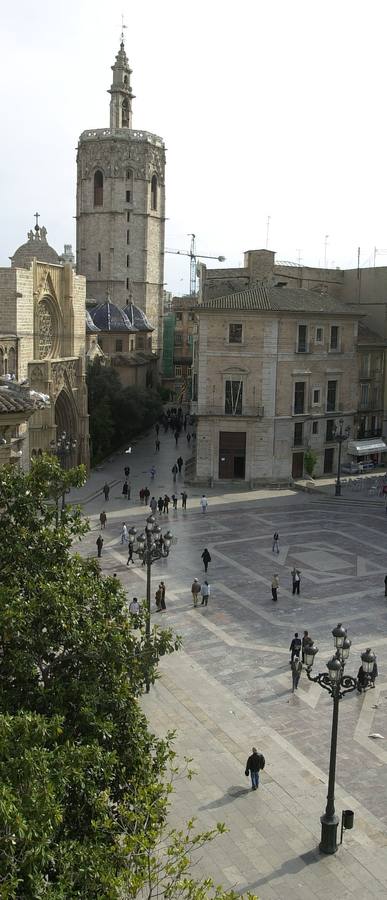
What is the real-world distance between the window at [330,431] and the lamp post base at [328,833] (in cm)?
3419

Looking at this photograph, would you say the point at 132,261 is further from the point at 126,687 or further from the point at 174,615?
the point at 126,687

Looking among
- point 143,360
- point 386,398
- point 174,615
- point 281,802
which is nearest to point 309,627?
point 174,615

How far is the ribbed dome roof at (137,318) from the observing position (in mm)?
71312

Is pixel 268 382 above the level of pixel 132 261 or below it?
below

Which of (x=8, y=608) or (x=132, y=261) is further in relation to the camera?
(x=132, y=261)

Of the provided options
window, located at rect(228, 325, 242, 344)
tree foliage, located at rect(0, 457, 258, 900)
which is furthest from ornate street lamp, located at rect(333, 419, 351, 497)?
tree foliage, located at rect(0, 457, 258, 900)

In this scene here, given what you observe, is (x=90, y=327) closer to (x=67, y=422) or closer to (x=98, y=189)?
(x=67, y=422)

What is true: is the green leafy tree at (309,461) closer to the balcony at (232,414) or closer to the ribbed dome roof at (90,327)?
the balcony at (232,414)

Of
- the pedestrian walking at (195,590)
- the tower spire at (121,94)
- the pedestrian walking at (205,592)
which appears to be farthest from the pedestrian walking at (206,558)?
the tower spire at (121,94)

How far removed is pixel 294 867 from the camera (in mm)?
12961

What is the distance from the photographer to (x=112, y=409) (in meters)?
54.3

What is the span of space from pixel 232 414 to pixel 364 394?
10.7 metres

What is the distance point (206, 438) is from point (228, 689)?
25.1 metres

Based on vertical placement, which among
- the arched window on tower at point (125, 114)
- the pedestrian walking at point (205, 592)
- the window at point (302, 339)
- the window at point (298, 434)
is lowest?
the pedestrian walking at point (205, 592)
